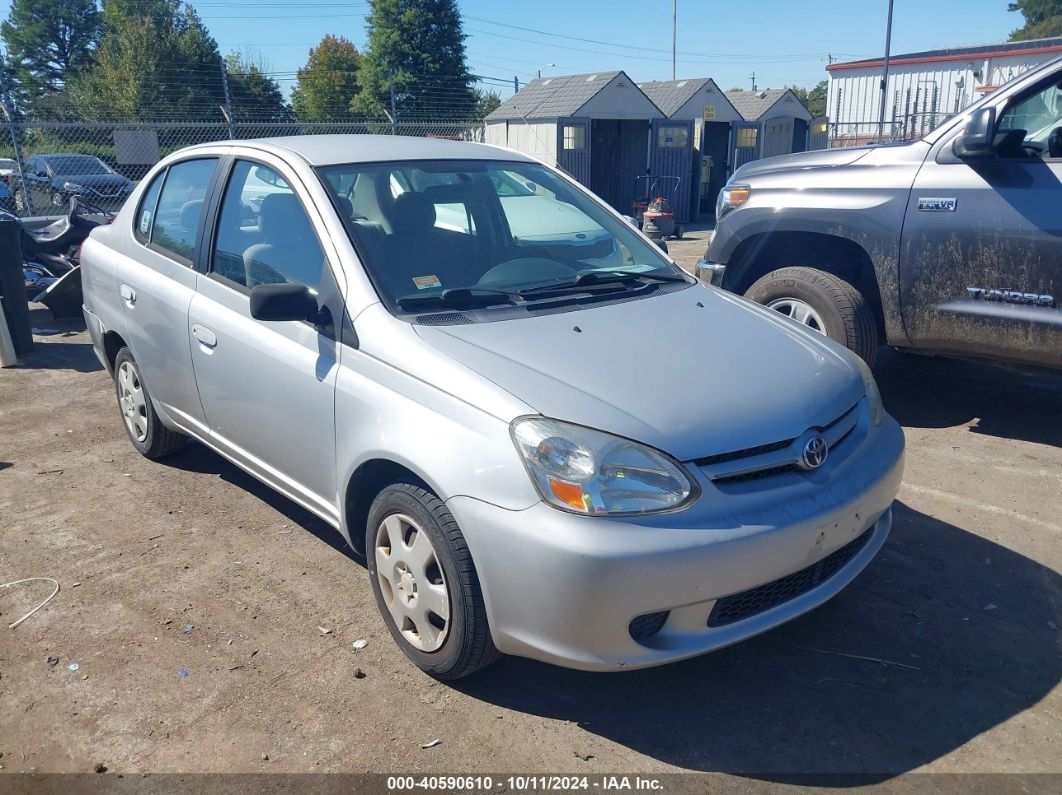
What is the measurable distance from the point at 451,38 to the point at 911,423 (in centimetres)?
5476

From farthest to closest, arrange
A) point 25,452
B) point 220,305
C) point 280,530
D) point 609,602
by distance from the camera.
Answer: point 25,452 → point 280,530 → point 220,305 → point 609,602

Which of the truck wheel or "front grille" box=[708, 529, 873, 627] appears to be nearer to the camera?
"front grille" box=[708, 529, 873, 627]

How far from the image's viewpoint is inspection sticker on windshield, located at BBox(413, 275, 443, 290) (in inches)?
129

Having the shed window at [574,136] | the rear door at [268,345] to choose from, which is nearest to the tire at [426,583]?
the rear door at [268,345]

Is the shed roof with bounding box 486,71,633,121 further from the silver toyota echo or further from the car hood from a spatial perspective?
the car hood

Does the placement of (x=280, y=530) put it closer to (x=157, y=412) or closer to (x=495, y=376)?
(x=157, y=412)

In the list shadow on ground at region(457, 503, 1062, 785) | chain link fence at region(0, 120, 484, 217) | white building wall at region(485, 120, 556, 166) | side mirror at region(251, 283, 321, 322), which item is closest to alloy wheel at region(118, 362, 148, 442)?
side mirror at region(251, 283, 321, 322)

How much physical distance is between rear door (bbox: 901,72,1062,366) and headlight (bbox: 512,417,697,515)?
3088 millimetres

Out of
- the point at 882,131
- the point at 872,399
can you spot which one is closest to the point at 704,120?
the point at 882,131

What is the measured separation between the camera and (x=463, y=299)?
327cm

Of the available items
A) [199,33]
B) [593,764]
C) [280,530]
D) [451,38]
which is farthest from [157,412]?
[451,38]

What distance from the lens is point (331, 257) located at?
328 centimetres

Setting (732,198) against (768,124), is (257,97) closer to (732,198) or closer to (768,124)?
(768,124)

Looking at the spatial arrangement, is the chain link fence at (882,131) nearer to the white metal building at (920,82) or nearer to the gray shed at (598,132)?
the white metal building at (920,82)
